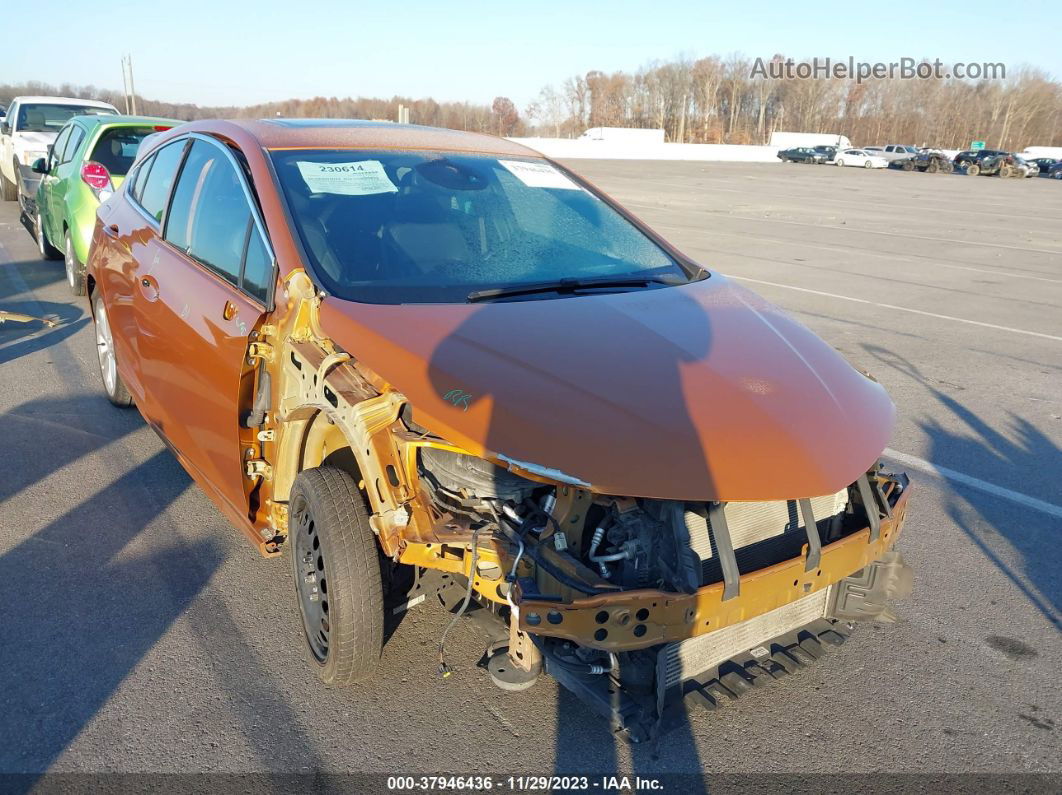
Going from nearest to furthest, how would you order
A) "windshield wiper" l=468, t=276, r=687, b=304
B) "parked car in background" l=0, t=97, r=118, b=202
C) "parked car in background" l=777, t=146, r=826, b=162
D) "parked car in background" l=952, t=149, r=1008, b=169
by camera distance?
"windshield wiper" l=468, t=276, r=687, b=304, "parked car in background" l=0, t=97, r=118, b=202, "parked car in background" l=952, t=149, r=1008, b=169, "parked car in background" l=777, t=146, r=826, b=162

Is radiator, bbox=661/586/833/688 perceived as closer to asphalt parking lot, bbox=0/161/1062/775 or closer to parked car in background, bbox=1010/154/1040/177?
asphalt parking lot, bbox=0/161/1062/775

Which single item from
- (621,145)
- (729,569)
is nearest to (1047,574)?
(729,569)

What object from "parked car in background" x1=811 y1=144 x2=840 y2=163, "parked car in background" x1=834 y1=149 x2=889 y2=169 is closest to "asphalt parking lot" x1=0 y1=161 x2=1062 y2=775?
"parked car in background" x1=834 y1=149 x2=889 y2=169

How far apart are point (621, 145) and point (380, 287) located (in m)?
55.7

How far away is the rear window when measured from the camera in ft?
28.4

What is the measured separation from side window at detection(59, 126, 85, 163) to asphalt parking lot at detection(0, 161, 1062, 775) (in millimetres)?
3647

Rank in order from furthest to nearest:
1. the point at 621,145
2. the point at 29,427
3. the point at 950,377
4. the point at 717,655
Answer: the point at 621,145
the point at 950,377
the point at 29,427
the point at 717,655

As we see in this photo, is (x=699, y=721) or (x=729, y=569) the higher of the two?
(x=729, y=569)

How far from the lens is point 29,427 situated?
208 inches

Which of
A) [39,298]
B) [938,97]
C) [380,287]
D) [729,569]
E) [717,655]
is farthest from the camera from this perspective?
[938,97]

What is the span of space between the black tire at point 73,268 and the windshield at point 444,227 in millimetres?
5823

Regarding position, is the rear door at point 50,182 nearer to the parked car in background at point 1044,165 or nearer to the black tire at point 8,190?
the black tire at point 8,190

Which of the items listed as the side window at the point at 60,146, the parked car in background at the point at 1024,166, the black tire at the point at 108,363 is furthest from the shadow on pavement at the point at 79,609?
the parked car in background at the point at 1024,166

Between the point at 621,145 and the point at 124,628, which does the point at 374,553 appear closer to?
the point at 124,628
